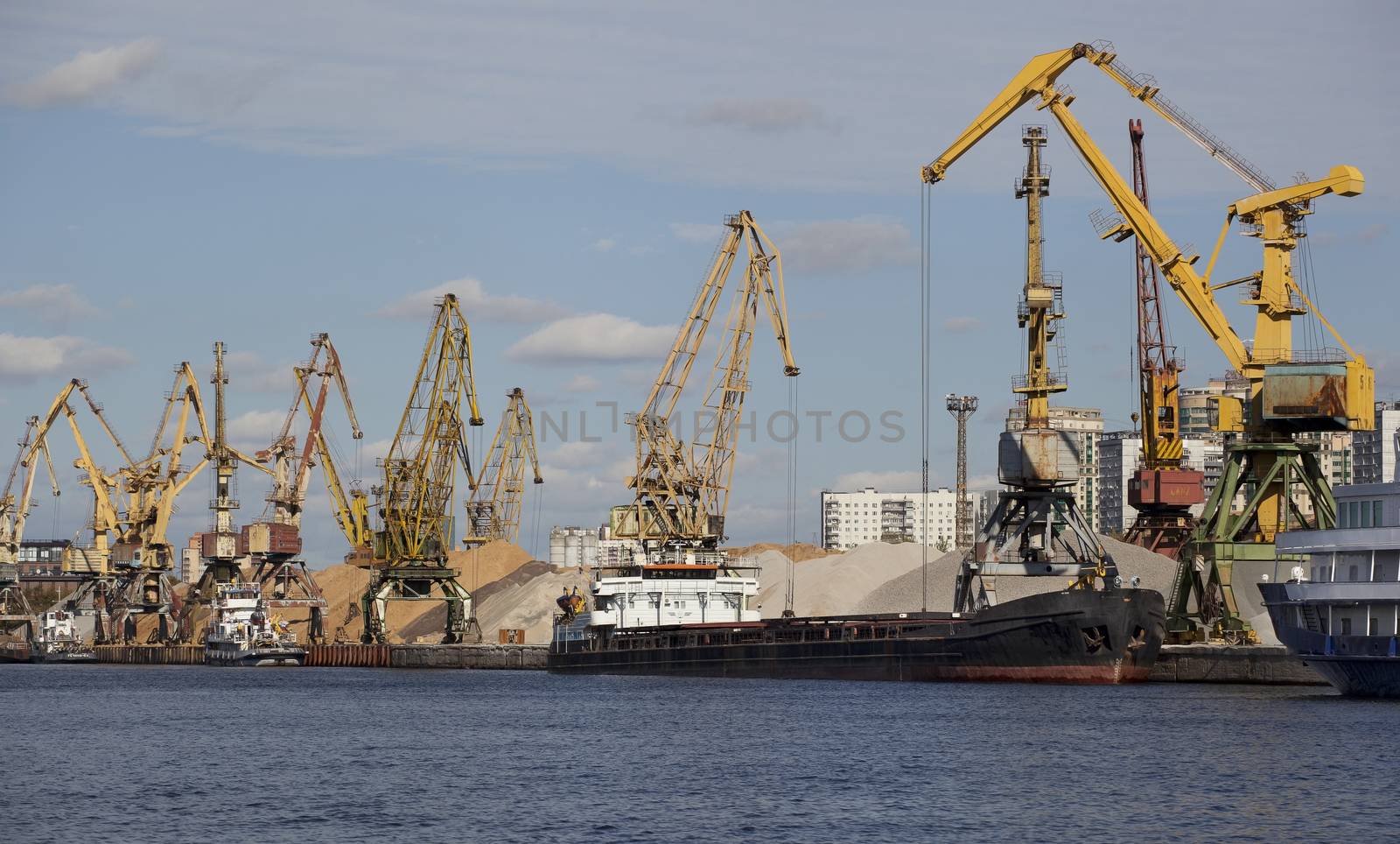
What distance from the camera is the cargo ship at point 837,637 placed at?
86.4 meters

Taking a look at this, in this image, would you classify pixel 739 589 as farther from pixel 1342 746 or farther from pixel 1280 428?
pixel 1342 746

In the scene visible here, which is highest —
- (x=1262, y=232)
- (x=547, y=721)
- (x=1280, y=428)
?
(x=1262, y=232)

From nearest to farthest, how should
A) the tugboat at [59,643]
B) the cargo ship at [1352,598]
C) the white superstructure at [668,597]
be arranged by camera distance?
1. the cargo ship at [1352,598]
2. the white superstructure at [668,597]
3. the tugboat at [59,643]

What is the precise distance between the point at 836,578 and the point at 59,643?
89.4 metres

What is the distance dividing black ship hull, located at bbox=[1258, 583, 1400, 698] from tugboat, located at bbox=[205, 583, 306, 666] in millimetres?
95175

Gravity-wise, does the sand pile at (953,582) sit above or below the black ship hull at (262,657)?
above

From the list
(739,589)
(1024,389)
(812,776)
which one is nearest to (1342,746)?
(812,776)

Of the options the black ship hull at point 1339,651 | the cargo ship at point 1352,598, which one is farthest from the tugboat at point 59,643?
the cargo ship at point 1352,598

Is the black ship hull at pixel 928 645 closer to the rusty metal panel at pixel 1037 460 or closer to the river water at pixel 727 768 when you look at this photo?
the river water at pixel 727 768

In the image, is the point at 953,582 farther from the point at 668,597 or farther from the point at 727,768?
the point at 727,768

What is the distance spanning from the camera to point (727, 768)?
56531mm

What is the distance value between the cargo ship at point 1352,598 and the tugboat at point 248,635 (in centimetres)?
9634

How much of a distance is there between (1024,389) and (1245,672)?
60.9ft

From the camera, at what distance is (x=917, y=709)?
7650 centimetres
